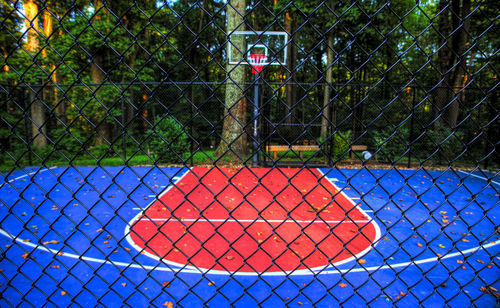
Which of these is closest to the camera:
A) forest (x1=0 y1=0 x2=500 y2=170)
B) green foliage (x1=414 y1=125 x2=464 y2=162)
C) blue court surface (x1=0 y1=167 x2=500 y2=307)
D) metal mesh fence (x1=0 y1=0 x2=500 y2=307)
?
metal mesh fence (x1=0 y1=0 x2=500 y2=307)

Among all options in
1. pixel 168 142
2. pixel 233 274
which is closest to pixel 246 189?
pixel 168 142

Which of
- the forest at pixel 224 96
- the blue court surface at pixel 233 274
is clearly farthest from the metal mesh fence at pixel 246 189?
the forest at pixel 224 96

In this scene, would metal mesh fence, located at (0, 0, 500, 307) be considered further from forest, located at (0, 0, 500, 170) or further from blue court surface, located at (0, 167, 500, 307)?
forest, located at (0, 0, 500, 170)

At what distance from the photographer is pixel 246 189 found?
710 centimetres

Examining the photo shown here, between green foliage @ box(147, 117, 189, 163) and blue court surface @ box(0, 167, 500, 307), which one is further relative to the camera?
green foliage @ box(147, 117, 189, 163)

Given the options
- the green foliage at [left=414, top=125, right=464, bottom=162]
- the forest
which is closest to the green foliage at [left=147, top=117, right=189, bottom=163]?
the forest

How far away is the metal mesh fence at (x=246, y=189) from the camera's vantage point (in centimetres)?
147

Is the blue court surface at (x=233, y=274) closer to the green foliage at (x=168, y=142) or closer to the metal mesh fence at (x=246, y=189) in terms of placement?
the metal mesh fence at (x=246, y=189)

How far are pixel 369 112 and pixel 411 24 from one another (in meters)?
7.70

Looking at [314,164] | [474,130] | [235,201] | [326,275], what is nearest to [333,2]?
[314,164]

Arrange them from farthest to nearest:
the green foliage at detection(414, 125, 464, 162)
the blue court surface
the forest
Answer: the green foliage at detection(414, 125, 464, 162)
the forest
the blue court surface

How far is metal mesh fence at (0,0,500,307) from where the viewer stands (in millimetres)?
1467

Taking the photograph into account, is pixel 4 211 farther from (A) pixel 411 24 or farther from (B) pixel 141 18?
(A) pixel 411 24

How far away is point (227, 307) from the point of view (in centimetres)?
290
